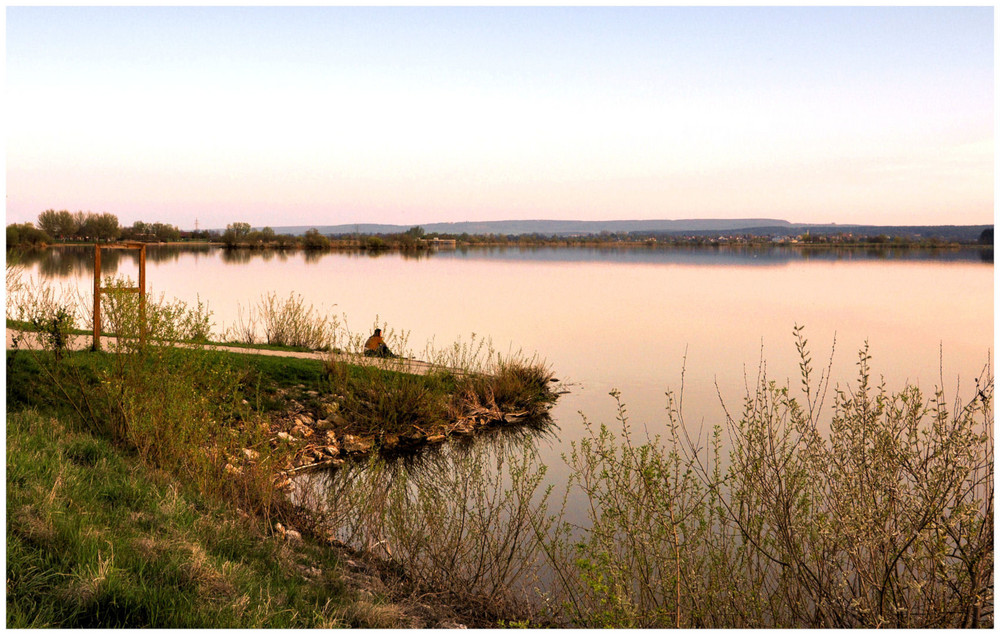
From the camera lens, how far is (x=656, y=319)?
2945 cm

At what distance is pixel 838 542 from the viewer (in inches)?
177

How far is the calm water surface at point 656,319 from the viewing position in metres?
Result: 17.2

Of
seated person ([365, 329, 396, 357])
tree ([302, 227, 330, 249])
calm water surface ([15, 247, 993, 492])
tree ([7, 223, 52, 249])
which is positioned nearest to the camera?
seated person ([365, 329, 396, 357])

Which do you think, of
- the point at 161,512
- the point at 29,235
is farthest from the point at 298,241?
the point at 161,512

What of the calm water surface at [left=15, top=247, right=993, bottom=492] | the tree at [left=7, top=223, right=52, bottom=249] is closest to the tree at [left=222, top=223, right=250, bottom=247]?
the tree at [left=7, top=223, right=52, bottom=249]

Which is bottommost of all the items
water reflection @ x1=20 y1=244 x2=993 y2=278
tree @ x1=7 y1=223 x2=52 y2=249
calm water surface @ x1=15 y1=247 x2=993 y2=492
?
calm water surface @ x1=15 y1=247 x2=993 y2=492

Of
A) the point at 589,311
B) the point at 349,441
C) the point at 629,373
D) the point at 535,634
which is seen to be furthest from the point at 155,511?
the point at 589,311

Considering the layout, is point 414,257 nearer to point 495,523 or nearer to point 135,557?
Answer: point 495,523

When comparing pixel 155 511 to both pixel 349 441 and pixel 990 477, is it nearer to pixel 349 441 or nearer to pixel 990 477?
pixel 349 441

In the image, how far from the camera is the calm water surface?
17250 mm

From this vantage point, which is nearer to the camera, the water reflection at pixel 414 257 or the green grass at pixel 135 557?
the green grass at pixel 135 557

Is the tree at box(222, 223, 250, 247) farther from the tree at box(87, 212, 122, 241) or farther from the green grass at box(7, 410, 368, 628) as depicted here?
the green grass at box(7, 410, 368, 628)

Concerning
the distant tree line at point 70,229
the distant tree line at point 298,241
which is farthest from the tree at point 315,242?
the distant tree line at point 70,229

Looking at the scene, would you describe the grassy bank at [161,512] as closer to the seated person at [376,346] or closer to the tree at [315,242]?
the seated person at [376,346]
